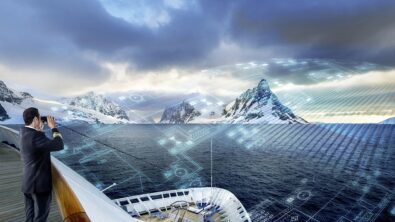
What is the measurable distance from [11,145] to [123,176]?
166 feet

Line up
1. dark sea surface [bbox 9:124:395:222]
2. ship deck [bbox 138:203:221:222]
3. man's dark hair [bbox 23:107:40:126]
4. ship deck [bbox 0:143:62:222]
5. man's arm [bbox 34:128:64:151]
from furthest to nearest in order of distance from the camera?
dark sea surface [bbox 9:124:395:222] < ship deck [bbox 138:203:221:222] < ship deck [bbox 0:143:62:222] < man's dark hair [bbox 23:107:40:126] < man's arm [bbox 34:128:64:151]

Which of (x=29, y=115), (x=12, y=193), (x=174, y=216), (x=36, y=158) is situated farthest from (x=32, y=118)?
(x=174, y=216)

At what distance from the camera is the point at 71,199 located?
140 inches

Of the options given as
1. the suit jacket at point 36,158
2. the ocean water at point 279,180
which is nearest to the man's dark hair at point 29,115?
the suit jacket at point 36,158

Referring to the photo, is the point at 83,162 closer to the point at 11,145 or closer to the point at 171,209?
the point at 171,209

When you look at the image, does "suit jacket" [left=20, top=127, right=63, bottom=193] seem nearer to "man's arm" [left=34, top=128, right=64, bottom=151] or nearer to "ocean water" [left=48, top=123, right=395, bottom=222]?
"man's arm" [left=34, top=128, right=64, bottom=151]

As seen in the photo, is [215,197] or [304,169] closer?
[215,197]

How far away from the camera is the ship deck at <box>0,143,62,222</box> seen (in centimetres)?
642

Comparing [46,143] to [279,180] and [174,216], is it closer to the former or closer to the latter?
[174,216]

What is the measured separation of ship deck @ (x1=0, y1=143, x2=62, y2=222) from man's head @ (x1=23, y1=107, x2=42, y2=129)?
8.08 feet

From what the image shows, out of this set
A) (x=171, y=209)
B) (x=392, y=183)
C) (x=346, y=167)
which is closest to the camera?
(x=171, y=209)

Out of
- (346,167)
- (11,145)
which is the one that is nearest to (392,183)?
(346,167)

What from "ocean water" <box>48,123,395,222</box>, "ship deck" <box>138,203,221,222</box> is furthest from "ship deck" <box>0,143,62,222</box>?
"ship deck" <box>138,203,221,222</box>

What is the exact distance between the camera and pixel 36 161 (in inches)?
203
